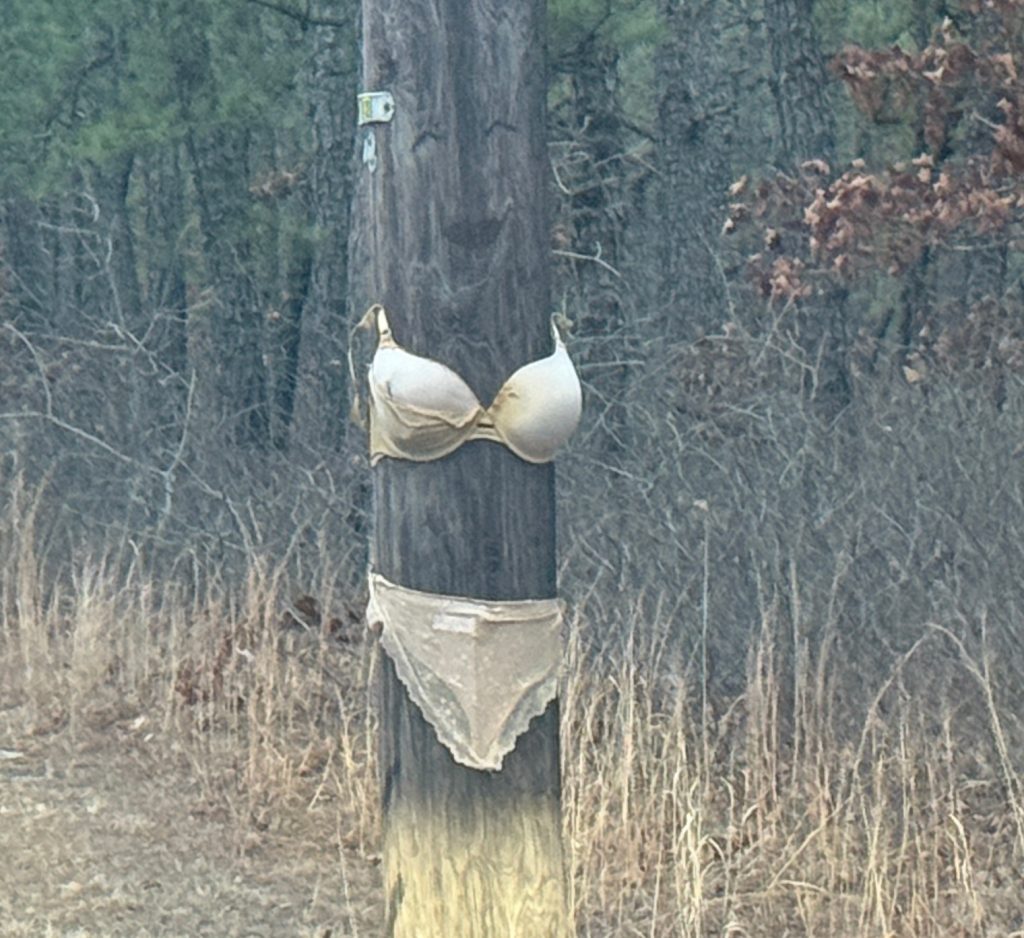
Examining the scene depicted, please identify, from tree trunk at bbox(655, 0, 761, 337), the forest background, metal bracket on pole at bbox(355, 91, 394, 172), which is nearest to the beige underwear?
metal bracket on pole at bbox(355, 91, 394, 172)

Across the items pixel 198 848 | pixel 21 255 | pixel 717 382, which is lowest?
pixel 198 848

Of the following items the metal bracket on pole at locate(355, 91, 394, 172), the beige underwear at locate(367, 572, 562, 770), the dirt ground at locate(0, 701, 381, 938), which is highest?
the metal bracket on pole at locate(355, 91, 394, 172)

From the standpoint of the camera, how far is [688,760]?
7.65 metres

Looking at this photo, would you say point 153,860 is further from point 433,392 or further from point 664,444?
point 433,392

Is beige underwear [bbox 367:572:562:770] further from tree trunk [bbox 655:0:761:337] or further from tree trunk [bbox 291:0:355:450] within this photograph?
tree trunk [bbox 655:0:761:337]

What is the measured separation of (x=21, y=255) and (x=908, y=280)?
27.4ft

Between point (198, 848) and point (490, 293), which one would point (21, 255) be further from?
point (490, 293)

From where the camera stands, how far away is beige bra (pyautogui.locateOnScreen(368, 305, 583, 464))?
165 inches

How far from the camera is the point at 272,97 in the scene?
1467 centimetres

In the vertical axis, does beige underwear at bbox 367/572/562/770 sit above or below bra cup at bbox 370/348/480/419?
below

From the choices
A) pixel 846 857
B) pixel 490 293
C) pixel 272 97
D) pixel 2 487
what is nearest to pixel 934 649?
pixel 846 857

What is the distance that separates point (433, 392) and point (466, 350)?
12cm

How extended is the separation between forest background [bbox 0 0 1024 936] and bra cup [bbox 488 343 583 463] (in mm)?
1934

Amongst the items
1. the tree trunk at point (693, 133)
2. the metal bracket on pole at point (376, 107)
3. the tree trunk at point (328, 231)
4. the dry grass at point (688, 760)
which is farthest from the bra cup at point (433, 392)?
the tree trunk at point (693, 133)
